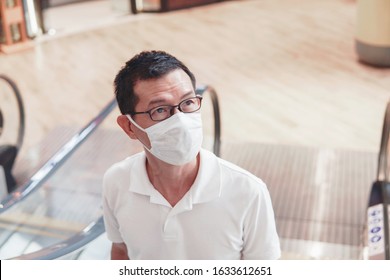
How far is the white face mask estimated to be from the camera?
190 cm

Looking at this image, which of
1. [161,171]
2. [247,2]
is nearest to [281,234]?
[161,171]

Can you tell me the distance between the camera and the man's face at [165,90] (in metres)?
1.83

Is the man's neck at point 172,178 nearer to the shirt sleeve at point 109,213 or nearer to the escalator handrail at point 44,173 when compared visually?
the shirt sleeve at point 109,213

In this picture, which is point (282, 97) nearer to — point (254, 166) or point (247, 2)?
point (254, 166)

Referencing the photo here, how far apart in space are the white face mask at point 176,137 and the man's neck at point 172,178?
46mm

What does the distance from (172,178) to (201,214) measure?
156 millimetres

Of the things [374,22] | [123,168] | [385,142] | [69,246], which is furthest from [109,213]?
[374,22]

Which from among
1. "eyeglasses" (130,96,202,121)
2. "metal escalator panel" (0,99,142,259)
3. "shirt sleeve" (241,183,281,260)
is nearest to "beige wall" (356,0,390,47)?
"metal escalator panel" (0,99,142,259)

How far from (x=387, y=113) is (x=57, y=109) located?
3747mm

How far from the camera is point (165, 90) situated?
1836mm

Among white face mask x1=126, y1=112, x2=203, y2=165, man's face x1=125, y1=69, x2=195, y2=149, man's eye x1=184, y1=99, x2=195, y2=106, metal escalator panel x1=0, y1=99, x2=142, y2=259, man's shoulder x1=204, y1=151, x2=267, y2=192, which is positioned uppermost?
man's face x1=125, y1=69, x2=195, y2=149

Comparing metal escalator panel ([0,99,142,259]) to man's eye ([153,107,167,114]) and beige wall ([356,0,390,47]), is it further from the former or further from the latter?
beige wall ([356,0,390,47])

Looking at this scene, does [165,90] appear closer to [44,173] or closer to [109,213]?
[109,213]

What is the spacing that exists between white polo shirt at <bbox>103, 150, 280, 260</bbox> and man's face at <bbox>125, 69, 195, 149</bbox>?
0.27 meters
